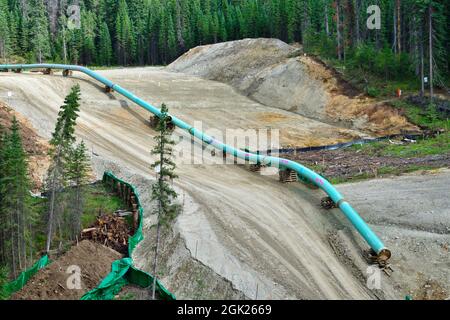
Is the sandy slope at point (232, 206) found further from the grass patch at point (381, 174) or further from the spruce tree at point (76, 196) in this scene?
the spruce tree at point (76, 196)

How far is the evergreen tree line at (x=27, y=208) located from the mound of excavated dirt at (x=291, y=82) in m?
29.8

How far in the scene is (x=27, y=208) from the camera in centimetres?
2564

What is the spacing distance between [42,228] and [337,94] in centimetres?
3616

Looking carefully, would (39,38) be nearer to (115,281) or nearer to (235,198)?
(235,198)

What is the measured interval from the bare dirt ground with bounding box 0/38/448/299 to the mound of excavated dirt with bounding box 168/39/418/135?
2.31 meters

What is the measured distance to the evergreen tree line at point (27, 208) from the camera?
25.0 m

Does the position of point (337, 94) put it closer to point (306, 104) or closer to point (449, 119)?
point (306, 104)

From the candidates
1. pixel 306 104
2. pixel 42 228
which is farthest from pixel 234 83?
pixel 42 228

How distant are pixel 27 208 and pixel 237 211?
11.6m

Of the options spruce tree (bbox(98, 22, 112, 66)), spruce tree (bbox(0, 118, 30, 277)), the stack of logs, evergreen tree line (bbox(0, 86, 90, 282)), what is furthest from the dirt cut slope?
spruce tree (bbox(98, 22, 112, 66))

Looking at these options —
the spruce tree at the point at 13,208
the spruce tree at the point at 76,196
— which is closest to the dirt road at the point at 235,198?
the spruce tree at the point at 76,196

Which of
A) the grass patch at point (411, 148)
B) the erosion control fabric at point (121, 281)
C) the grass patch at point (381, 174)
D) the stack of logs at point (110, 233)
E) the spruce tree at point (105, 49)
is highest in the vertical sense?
the spruce tree at point (105, 49)

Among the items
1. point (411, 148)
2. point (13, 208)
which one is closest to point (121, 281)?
point (13, 208)
